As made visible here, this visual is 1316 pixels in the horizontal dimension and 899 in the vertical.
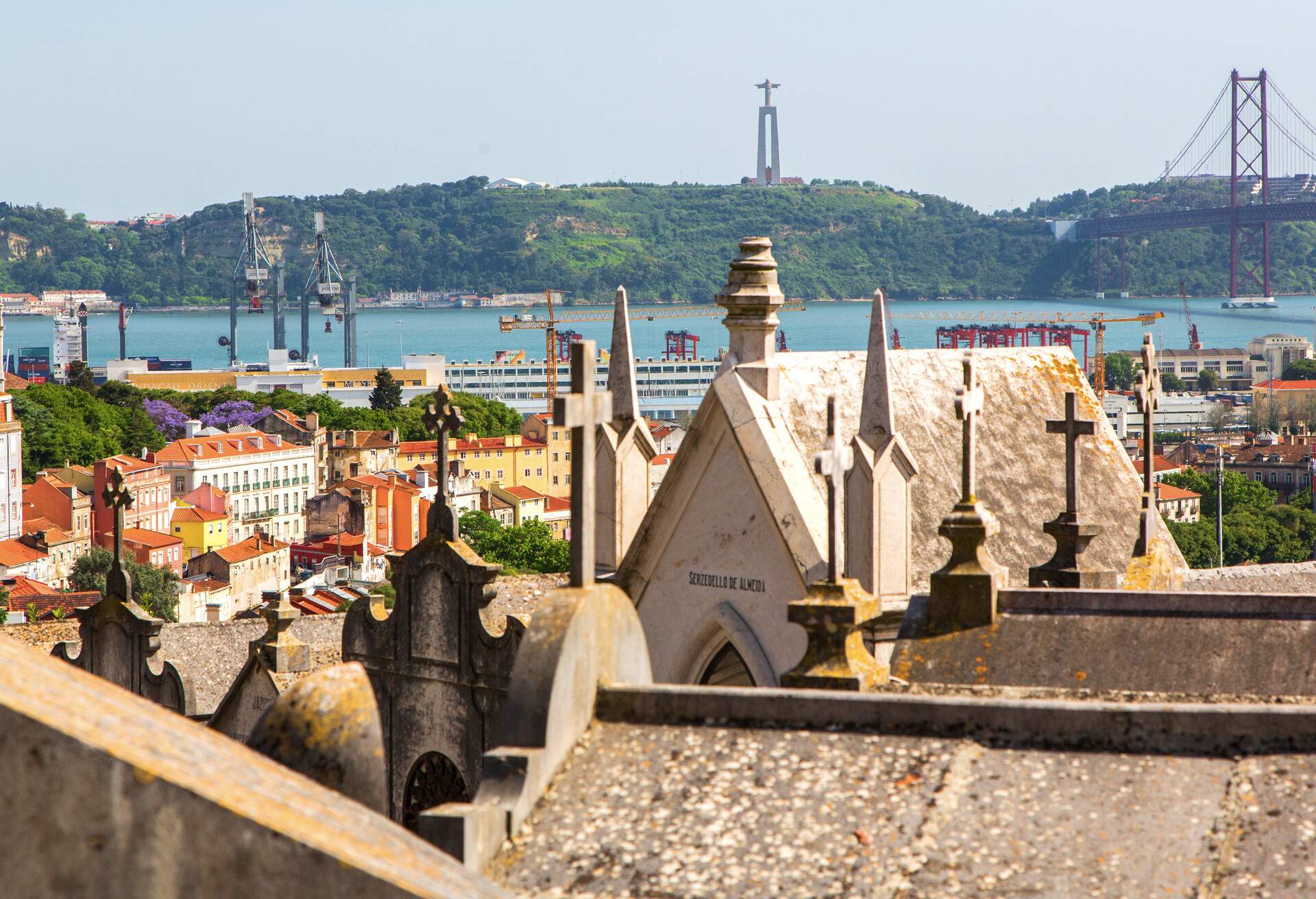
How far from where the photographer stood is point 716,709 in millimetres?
6492

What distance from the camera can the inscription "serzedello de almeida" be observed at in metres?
12.1

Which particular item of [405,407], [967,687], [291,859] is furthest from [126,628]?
[405,407]

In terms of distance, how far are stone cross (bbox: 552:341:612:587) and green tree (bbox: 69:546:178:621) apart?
60.8m

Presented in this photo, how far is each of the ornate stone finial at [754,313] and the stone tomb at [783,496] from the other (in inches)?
0.5

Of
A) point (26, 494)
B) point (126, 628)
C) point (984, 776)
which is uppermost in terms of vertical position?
point (984, 776)

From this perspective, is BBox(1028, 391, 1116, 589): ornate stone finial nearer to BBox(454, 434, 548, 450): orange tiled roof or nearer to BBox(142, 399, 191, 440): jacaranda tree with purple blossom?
BBox(454, 434, 548, 450): orange tiled roof

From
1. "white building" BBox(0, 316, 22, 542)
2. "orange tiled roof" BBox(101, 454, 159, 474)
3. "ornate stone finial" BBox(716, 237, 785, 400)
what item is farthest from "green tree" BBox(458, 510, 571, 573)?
"ornate stone finial" BBox(716, 237, 785, 400)

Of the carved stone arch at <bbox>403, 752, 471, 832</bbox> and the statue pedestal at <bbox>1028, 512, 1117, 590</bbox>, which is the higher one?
the statue pedestal at <bbox>1028, 512, 1117, 590</bbox>

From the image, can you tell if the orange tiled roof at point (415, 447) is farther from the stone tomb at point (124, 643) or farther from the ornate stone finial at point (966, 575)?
the ornate stone finial at point (966, 575)

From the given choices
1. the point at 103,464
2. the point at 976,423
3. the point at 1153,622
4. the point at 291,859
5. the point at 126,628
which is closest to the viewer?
the point at 291,859

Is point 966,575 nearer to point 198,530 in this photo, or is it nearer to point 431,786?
point 431,786

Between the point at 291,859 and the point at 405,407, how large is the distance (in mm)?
156024

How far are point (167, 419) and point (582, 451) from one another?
15150 centimetres

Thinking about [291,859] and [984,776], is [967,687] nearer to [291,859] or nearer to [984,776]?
[984,776]
